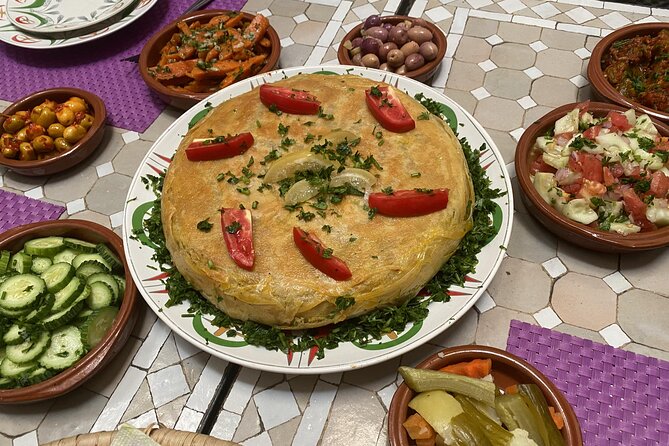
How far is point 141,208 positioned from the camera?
2.99m

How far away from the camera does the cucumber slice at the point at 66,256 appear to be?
9.66ft

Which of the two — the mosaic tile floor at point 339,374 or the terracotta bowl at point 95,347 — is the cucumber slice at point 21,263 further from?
the mosaic tile floor at point 339,374

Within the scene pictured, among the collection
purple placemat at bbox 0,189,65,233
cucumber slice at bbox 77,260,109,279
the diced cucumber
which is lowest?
purple placemat at bbox 0,189,65,233

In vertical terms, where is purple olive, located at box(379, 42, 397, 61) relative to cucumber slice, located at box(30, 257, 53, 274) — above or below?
above

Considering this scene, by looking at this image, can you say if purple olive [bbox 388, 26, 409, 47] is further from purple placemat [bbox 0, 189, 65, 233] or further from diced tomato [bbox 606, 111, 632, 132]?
purple placemat [bbox 0, 189, 65, 233]

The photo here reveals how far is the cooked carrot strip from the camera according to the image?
2273mm

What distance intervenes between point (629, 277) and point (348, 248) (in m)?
1.66

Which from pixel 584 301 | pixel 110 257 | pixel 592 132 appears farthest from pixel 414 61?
pixel 110 257

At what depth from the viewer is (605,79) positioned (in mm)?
3422

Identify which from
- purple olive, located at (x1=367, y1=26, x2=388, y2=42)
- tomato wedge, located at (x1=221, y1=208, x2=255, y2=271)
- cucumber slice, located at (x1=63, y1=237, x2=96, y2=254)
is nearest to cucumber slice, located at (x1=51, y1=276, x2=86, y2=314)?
cucumber slice, located at (x1=63, y1=237, x2=96, y2=254)

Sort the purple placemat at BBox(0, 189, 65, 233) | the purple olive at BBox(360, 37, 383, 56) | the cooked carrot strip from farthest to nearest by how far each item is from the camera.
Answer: the purple olive at BBox(360, 37, 383, 56) → the purple placemat at BBox(0, 189, 65, 233) → the cooked carrot strip

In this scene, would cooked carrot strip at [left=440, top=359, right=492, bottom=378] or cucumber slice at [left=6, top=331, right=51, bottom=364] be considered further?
cucumber slice at [left=6, top=331, right=51, bottom=364]

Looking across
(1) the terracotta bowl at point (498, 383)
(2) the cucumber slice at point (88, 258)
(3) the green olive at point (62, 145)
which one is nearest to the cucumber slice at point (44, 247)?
(2) the cucumber slice at point (88, 258)

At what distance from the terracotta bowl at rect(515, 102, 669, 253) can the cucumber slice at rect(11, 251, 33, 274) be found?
282 cm
